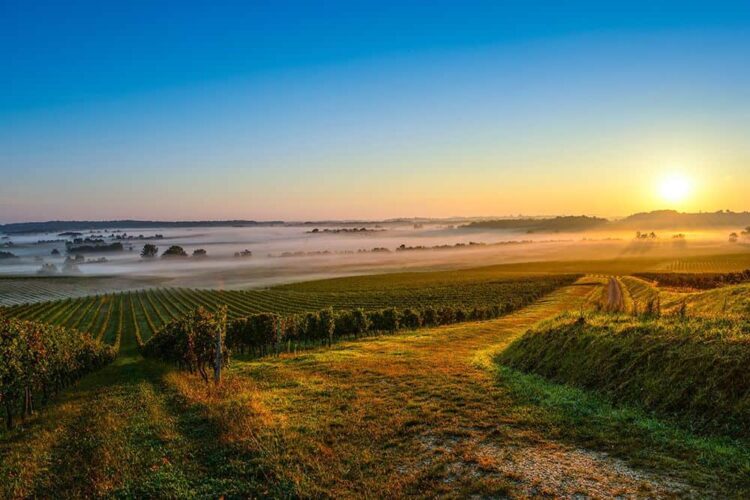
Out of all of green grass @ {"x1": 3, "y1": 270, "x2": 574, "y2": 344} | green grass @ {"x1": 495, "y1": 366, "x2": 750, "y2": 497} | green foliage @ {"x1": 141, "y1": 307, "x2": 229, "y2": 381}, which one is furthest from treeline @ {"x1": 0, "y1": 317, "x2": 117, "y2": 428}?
green grass @ {"x1": 3, "y1": 270, "x2": 574, "y2": 344}

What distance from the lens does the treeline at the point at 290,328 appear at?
5373 centimetres

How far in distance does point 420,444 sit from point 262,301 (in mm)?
141562

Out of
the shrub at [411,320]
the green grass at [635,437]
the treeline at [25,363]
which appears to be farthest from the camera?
the shrub at [411,320]

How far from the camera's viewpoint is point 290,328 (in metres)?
76.8

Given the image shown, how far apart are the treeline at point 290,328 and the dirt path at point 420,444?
22.4 m

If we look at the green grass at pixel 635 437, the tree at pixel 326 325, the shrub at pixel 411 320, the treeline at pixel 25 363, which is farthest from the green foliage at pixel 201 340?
the shrub at pixel 411 320

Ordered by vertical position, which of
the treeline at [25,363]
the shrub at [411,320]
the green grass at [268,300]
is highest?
the treeline at [25,363]

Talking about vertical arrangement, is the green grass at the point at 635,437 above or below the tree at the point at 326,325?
above

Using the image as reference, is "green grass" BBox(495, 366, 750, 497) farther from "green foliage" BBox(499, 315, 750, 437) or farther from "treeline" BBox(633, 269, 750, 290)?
"treeline" BBox(633, 269, 750, 290)

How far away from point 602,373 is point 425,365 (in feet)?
45.2

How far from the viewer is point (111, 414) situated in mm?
25562

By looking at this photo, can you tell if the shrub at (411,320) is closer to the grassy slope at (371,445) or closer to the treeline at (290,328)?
the treeline at (290,328)

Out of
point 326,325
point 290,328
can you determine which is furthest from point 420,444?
point 290,328

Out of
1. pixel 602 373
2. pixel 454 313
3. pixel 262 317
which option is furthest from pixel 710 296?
pixel 454 313
